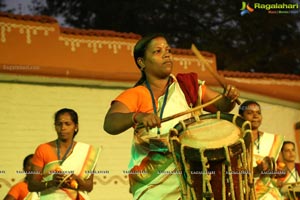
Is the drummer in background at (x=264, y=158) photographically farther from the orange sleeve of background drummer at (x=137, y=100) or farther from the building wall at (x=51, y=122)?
the building wall at (x=51, y=122)

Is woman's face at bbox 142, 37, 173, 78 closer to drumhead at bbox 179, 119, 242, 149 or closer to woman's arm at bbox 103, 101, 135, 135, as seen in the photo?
woman's arm at bbox 103, 101, 135, 135

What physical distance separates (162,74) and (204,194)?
88 cm

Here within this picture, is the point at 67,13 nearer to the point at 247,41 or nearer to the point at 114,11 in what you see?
the point at 114,11

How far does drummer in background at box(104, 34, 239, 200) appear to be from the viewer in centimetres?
336

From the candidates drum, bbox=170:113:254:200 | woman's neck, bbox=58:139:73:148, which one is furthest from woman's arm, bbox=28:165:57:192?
drum, bbox=170:113:254:200

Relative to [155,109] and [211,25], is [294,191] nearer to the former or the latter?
[155,109]

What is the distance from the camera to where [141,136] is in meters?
3.40

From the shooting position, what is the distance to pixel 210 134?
10.3ft

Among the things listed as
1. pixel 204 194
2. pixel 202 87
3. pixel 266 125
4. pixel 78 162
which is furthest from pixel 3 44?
pixel 204 194

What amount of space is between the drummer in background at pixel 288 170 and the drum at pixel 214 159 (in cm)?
294

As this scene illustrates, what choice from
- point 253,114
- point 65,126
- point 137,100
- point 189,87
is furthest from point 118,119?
point 253,114

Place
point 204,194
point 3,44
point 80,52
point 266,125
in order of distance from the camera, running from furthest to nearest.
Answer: point 266,125
point 80,52
point 3,44
point 204,194

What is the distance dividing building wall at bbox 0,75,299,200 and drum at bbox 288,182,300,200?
2.72 meters

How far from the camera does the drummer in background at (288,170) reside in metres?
6.00
